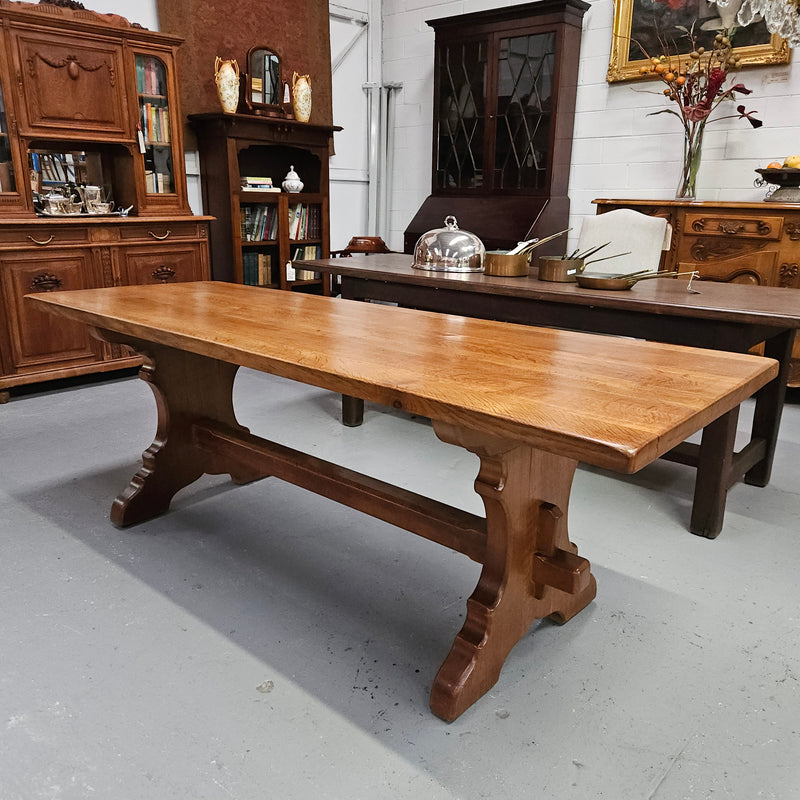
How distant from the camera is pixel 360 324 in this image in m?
1.82

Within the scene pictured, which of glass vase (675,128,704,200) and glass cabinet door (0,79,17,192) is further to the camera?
glass vase (675,128,704,200)

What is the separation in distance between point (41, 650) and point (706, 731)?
55.5 inches

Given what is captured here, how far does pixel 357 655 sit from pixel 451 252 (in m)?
1.87

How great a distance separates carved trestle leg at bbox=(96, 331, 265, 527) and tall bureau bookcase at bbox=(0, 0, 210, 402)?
162 centimetres

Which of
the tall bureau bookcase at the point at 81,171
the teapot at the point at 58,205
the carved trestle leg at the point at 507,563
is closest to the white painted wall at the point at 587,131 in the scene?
the tall bureau bookcase at the point at 81,171

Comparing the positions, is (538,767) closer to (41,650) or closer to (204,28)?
(41,650)

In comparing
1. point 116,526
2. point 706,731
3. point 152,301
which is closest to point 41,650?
point 116,526

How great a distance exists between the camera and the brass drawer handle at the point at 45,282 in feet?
11.1

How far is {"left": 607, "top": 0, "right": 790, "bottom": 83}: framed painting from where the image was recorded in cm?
383

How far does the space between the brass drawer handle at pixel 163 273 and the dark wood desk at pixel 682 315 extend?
1.31 meters

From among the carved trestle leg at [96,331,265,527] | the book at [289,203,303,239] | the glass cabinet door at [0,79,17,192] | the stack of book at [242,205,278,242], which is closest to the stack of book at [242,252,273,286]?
the stack of book at [242,205,278,242]

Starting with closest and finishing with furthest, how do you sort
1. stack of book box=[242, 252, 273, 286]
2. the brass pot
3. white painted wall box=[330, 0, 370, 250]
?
1. the brass pot
2. stack of book box=[242, 252, 273, 286]
3. white painted wall box=[330, 0, 370, 250]

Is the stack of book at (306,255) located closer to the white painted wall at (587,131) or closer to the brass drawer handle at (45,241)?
the white painted wall at (587,131)

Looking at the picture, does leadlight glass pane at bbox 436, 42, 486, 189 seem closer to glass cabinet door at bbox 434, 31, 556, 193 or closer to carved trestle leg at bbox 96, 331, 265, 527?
glass cabinet door at bbox 434, 31, 556, 193
